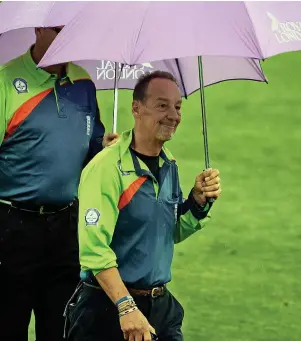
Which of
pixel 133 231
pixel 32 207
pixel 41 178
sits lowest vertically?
pixel 133 231

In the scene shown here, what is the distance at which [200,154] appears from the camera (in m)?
11.9

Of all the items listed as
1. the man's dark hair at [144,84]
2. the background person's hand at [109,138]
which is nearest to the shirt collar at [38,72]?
the background person's hand at [109,138]

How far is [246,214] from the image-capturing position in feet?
34.3

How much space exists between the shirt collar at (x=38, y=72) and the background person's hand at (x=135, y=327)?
4.94ft

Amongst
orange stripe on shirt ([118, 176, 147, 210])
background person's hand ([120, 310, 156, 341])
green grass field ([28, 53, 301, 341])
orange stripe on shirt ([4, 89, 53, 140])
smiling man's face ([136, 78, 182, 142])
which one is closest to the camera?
background person's hand ([120, 310, 156, 341])

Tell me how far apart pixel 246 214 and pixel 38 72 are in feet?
15.9

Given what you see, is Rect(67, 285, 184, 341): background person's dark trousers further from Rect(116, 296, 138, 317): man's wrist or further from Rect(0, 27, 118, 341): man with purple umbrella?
Rect(0, 27, 118, 341): man with purple umbrella

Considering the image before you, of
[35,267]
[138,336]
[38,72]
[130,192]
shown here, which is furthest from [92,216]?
[38,72]

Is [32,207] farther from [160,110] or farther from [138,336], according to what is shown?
[138,336]

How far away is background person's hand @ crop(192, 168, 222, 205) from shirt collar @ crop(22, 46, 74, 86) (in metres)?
0.96

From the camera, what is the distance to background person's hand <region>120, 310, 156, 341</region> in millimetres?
4844

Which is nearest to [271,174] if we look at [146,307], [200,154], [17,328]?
[200,154]

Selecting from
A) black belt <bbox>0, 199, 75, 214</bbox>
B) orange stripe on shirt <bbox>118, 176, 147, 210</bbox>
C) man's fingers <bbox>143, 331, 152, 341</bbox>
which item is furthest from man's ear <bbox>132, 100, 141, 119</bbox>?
man's fingers <bbox>143, 331, 152, 341</bbox>

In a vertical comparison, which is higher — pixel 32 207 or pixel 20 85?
pixel 20 85
